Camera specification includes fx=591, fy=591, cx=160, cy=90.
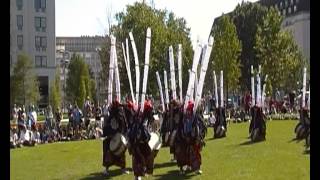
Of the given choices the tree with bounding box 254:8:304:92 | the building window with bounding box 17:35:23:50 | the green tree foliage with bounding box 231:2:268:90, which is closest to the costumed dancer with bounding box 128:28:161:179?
the tree with bounding box 254:8:304:92

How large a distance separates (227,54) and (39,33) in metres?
42.4

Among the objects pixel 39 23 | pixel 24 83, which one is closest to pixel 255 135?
pixel 24 83

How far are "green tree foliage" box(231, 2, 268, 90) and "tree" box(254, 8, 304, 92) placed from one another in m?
11.1

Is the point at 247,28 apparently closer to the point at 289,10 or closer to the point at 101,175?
the point at 289,10

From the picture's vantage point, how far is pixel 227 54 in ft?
165

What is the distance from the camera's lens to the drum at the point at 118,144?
14180mm

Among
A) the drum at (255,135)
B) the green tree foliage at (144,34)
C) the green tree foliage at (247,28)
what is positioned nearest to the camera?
the drum at (255,135)

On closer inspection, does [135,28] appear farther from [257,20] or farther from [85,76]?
[85,76]

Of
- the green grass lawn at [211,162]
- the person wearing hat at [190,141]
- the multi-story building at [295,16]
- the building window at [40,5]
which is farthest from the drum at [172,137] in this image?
the multi-story building at [295,16]

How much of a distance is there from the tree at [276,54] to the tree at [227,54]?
2.28m

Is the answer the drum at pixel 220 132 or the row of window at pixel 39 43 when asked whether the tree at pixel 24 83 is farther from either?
the drum at pixel 220 132
